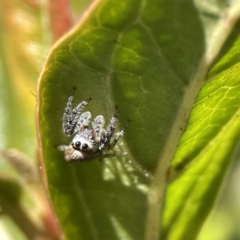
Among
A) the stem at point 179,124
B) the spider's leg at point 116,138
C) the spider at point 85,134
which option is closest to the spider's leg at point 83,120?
the spider at point 85,134

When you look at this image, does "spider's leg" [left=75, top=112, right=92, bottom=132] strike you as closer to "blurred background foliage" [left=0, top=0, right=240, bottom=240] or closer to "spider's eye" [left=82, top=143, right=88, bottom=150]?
"spider's eye" [left=82, top=143, right=88, bottom=150]

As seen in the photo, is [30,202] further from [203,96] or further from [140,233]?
A: [203,96]

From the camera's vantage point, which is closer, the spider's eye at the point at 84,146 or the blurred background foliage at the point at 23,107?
the blurred background foliage at the point at 23,107

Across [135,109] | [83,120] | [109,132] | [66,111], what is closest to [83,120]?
[83,120]

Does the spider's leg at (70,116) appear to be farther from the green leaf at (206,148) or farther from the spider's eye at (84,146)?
the green leaf at (206,148)

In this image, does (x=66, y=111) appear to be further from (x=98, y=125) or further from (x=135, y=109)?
(x=98, y=125)

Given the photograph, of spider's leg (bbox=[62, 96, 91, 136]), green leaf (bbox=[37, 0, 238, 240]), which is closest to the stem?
green leaf (bbox=[37, 0, 238, 240])

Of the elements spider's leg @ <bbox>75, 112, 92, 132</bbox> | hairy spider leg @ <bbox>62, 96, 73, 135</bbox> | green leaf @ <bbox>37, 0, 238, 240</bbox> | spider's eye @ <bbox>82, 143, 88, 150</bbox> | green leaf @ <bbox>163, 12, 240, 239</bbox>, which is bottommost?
green leaf @ <bbox>163, 12, 240, 239</bbox>
